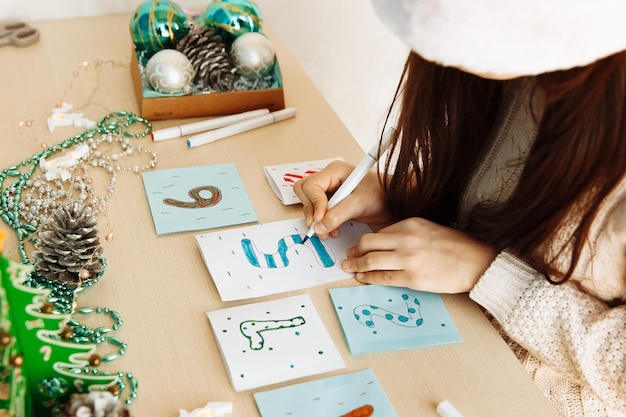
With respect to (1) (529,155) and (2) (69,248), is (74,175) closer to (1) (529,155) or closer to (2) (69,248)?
(2) (69,248)

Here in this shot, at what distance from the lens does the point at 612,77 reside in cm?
61

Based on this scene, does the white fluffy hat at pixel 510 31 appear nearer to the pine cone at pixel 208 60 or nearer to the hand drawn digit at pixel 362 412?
the hand drawn digit at pixel 362 412

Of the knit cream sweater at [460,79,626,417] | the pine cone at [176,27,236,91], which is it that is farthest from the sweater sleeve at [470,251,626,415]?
the pine cone at [176,27,236,91]

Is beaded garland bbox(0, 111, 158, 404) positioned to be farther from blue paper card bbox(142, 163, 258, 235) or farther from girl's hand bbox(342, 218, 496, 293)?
girl's hand bbox(342, 218, 496, 293)

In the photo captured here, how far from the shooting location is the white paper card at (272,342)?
634 millimetres

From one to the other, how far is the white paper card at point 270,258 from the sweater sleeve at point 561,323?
0.17 metres

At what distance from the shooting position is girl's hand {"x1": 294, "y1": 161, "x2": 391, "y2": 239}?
81cm

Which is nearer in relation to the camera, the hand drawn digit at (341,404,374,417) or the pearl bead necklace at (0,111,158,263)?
the hand drawn digit at (341,404,374,417)

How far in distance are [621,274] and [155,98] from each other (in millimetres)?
635

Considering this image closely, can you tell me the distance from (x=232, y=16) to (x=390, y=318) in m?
0.55

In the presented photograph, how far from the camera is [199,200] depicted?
2.75ft

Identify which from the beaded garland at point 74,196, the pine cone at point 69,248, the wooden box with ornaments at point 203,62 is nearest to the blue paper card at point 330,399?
the beaded garland at point 74,196

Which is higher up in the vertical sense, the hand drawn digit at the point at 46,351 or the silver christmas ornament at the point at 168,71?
the silver christmas ornament at the point at 168,71

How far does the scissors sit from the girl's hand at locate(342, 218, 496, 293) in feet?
2.20
